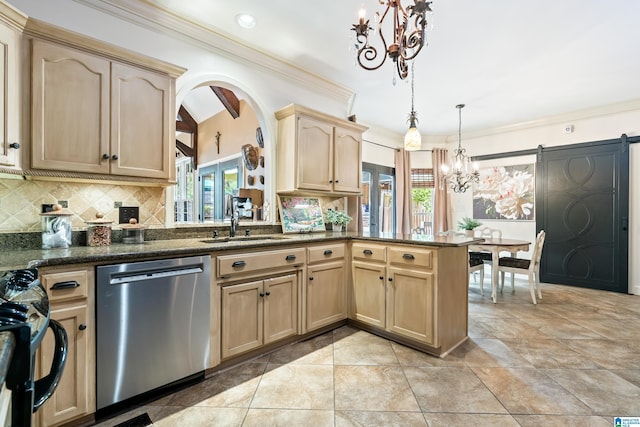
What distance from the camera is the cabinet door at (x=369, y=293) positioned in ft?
8.96

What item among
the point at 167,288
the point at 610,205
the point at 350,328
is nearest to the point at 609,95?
the point at 610,205

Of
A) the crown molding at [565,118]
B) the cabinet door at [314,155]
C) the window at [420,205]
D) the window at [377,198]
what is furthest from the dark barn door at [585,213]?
the cabinet door at [314,155]

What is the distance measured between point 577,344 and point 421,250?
5.58 feet

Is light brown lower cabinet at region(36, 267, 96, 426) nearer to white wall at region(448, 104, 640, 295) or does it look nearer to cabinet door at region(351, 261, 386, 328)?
cabinet door at region(351, 261, 386, 328)

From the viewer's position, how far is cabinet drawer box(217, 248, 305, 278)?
2101 mm

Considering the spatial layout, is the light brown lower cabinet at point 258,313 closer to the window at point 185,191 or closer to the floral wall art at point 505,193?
the window at point 185,191

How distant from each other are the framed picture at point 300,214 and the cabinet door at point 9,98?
2.06 metres

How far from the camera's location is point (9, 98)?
63.6 inches

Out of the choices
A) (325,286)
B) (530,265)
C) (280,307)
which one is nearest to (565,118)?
(530,265)

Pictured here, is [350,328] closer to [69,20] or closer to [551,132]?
[69,20]

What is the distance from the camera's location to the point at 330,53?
3033 mm

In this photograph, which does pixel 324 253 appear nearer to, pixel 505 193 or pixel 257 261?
pixel 257 261

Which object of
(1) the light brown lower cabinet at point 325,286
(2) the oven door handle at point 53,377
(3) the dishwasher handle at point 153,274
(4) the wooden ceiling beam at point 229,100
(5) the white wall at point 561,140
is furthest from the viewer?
(4) the wooden ceiling beam at point 229,100

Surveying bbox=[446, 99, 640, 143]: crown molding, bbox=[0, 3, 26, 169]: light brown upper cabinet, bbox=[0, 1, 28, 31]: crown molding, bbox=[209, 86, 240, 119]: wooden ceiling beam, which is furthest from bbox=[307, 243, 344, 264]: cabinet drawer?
bbox=[446, 99, 640, 143]: crown molding
